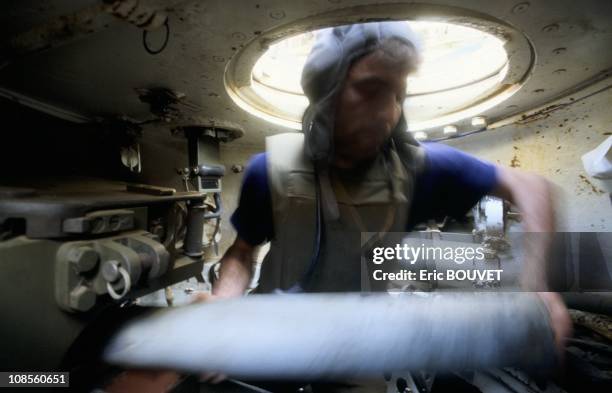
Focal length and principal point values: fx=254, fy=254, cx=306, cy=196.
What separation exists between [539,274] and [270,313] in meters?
0.73

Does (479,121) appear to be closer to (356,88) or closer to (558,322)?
(356,88)

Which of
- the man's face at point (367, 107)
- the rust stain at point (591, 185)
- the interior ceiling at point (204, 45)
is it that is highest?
the interior ceiling at point (204, 45)

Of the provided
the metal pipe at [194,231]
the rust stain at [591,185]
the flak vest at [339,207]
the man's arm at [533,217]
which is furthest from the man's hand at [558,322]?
the metal pipe at [194,231]

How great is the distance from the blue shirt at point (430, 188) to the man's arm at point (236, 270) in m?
0.06

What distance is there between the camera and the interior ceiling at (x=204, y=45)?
49 cm

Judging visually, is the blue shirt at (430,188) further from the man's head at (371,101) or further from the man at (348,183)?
the man's head at (371,101)

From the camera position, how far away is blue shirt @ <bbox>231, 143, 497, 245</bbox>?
0.80 m

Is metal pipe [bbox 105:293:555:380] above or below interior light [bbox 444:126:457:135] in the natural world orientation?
below

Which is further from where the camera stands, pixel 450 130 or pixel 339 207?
pixel 450 130

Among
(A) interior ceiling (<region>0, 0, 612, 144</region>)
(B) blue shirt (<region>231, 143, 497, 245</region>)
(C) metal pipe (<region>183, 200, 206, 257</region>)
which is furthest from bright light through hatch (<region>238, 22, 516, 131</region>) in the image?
(C) metal pipe (<region>183, 200, 206, 257</region>)

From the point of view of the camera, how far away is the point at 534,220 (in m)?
0.70

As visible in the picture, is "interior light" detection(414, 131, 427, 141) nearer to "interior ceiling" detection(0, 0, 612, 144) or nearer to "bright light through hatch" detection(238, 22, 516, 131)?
Result: "bright light through hatch" detection(238, 22, 516, 131)

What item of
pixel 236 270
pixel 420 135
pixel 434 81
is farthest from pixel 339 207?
pixel 434 81

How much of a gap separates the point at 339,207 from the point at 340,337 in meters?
0.42
